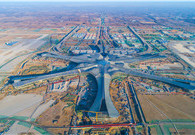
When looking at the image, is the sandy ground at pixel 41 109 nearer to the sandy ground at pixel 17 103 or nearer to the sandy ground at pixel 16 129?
the sandy ground at pixel 17 103

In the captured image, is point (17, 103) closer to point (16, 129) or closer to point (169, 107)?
point (16, 129)

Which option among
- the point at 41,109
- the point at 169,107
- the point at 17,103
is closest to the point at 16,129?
the point at 41,109

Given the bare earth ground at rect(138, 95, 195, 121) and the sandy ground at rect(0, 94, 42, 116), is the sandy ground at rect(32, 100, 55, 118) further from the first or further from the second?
the bare earth ground at rect(138, 95, 195, 121)

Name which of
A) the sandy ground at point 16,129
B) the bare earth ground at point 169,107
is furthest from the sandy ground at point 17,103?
the bare earth ground at point 169,107

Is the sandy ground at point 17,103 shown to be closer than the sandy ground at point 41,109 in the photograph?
No

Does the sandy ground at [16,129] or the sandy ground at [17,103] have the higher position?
the sandy ground at [17,103]

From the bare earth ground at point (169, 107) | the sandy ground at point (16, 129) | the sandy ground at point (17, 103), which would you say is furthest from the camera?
the sandy ground at point (17, 103)

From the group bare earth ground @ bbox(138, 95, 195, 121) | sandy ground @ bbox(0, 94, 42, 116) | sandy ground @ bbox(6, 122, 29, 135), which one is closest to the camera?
sandy ground @ bbox(6, 122, 29, 135)

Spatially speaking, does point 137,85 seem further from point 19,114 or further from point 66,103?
point 19,114

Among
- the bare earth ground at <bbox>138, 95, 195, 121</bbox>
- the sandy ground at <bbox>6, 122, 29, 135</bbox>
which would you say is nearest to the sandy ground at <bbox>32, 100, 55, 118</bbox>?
the sandy ground at <bbox>6, 122, 29, 135</bbox>

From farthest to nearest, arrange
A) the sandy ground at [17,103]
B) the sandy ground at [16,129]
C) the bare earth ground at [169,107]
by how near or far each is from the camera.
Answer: the sandy ground at [17,103] → the bare earth ground at [169,107] → the sandy ground at [16,129]
